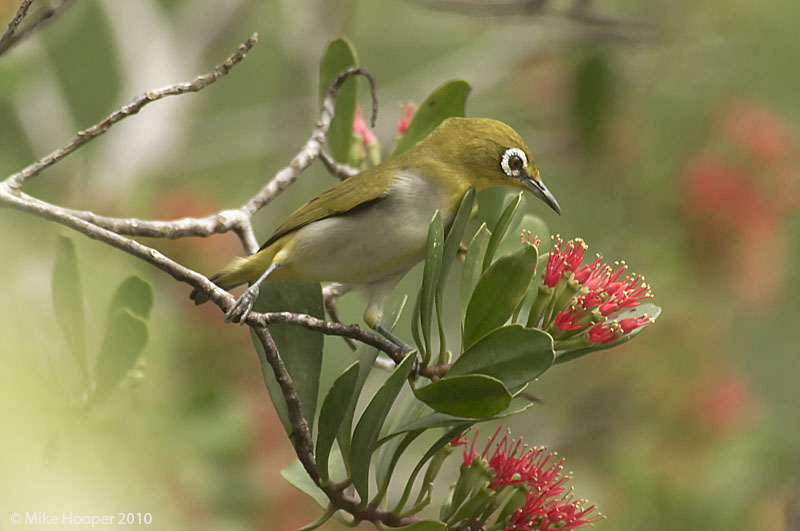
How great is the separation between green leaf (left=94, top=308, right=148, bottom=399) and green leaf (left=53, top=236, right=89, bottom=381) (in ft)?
0.32

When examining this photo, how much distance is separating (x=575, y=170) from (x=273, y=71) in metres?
4.88

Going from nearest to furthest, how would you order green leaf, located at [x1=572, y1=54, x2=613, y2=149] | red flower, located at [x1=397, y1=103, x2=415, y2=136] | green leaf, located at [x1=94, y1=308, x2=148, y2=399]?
green leaf, located at [x1=94, y1=308, x2=148, y2=399], red flower, located at [x1=397, y1=103, x2=415, y2=136], green leaf, located at [x1=572, y1=54, x2=613, y2=149]

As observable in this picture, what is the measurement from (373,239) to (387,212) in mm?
92

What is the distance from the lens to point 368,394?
5379 millimetres

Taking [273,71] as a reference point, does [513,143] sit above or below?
below

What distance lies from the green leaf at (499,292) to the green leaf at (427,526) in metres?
0.33

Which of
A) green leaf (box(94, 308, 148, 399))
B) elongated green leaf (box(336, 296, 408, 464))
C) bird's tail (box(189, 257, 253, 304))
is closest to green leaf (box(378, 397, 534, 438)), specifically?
elongated green leaf (box(336, 296, 408, 464))

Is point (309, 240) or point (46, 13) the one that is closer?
point (46, 13)

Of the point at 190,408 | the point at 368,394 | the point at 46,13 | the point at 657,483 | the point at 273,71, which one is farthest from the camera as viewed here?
the point at 273,71

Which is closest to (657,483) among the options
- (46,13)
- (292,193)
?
(292,193)

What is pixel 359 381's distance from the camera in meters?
1.87

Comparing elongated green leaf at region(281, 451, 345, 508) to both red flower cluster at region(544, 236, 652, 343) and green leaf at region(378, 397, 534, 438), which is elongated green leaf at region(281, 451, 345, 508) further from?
red flower cluster at region(544, 236, 652, 343)

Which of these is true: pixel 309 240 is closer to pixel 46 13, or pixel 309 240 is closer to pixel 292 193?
pixel 46 13

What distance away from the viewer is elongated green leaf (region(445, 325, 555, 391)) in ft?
5.08
